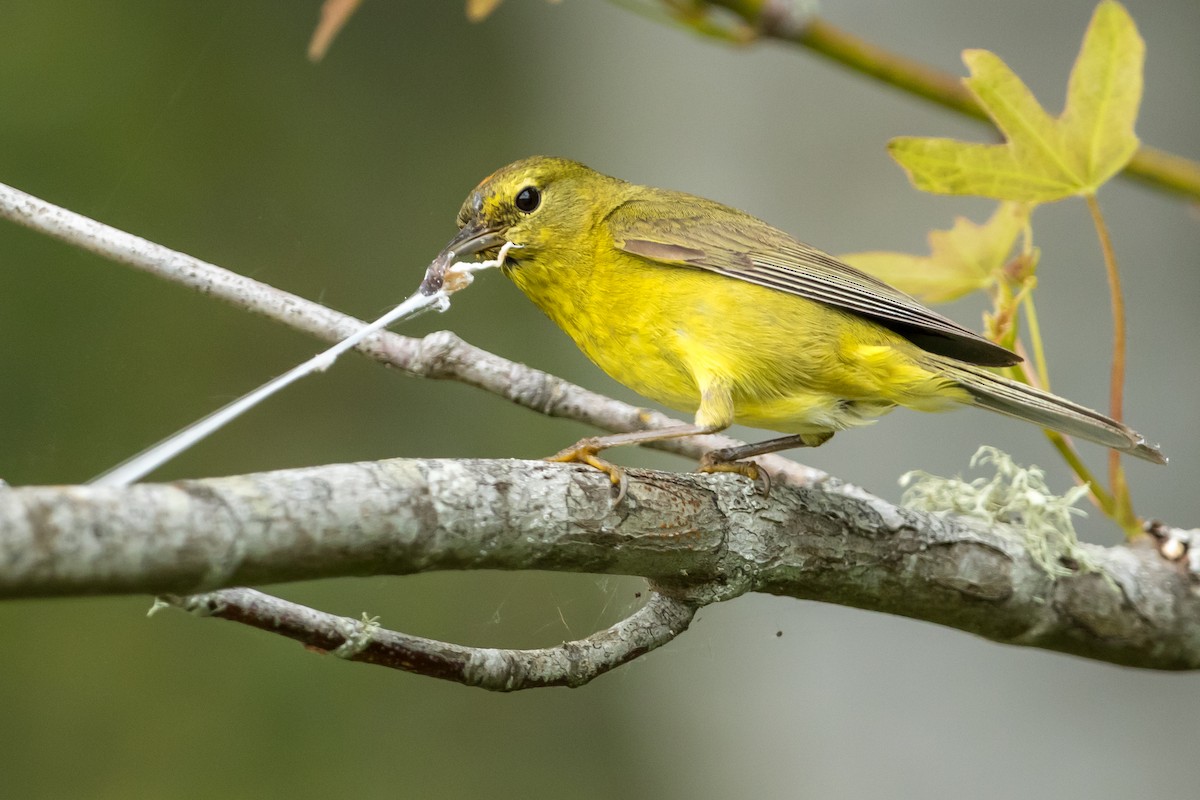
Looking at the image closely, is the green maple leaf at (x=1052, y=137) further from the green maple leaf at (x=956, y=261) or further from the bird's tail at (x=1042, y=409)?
the bird's tail at (x=1042, y=409)

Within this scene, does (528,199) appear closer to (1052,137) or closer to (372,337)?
(372,337)

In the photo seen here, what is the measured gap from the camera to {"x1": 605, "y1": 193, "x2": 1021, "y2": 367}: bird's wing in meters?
2.96

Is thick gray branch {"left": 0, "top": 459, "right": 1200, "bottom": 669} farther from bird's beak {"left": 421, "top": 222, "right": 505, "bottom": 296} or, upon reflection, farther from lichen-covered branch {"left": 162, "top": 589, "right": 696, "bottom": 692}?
bird's beak {"left": 421, "top": 222, "right": 505, "bottom": 296}

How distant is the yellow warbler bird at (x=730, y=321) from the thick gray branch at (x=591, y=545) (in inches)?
12.9

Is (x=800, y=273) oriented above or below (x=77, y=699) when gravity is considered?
above

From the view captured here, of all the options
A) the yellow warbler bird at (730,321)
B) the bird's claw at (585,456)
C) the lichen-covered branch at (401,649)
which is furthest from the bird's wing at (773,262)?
the lichen-covered branch at (401,649)

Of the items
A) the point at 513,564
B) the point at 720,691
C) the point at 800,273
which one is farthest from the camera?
the point at 720,691

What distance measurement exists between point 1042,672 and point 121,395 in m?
3.72

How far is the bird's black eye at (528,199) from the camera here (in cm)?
330

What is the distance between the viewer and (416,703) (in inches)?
201

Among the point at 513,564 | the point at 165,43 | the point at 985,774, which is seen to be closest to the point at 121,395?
the point at 165,43

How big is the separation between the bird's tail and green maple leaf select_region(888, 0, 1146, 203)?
484 millimetres

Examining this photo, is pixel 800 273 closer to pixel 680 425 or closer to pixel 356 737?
pixel 680 425

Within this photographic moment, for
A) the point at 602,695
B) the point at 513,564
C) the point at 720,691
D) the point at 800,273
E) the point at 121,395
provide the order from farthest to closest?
the point at 602,695
the point at 720,691
the point at 121,395
the point at 800,273
the point at 513,564
